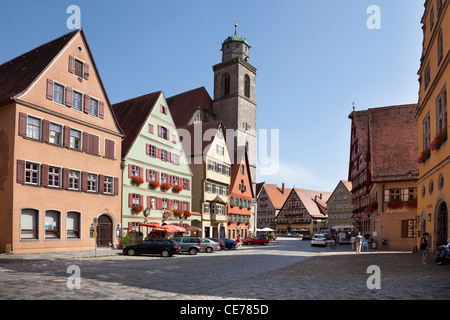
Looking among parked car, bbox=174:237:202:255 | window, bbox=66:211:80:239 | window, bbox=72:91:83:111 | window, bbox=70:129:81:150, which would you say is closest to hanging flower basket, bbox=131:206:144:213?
parked car, bbox=174:237:202:255

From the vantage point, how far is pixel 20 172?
25.6 meters

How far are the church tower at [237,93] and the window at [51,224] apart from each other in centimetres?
4688

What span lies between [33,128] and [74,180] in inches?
188

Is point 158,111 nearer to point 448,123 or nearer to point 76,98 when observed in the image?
point 76,98

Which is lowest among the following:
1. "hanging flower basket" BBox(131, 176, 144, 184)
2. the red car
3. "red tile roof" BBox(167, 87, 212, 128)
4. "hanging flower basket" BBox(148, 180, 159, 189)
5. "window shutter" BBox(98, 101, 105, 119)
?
the red car

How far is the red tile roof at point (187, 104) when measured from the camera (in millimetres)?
69562

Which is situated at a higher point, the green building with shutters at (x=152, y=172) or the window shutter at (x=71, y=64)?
the window shutter at (x=71, y=64)

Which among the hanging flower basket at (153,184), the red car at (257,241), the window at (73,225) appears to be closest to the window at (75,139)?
the window at (73,225)

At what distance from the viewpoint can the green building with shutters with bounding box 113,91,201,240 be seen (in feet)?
117

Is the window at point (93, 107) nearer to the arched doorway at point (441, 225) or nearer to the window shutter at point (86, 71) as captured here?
the window shutter at point (86, 71)

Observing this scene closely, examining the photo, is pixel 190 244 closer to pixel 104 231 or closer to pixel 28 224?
pixel 104 231

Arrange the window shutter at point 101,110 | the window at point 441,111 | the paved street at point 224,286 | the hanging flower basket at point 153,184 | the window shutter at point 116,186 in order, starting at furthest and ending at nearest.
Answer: the hanging flower basket at point 153,184, the window shutter at point 116,186, the window shutter at point 101,110, the window at point 441,111, the paved street at point 224,286

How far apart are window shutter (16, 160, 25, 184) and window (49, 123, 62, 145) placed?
289 cm

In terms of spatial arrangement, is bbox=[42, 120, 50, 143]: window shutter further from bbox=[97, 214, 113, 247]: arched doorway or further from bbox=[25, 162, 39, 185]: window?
bbox=[97, 214, 113, 247]: arched doorway
